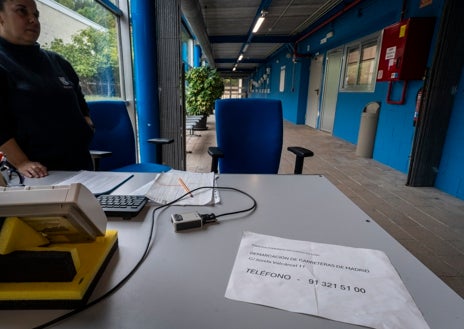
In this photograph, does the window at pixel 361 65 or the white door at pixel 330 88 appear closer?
the window at pixel 361 65

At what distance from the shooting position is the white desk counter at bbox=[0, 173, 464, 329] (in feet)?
1.55

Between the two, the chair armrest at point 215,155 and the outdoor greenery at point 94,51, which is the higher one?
the outdoor greenery at point 94,51

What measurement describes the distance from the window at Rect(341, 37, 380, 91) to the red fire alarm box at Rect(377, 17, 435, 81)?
1.12 m

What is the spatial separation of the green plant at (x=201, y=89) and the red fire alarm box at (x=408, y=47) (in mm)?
4061

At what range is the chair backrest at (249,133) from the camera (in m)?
1.92

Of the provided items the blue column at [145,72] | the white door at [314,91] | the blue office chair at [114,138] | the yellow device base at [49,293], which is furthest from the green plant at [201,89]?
the yellow device base at [49,293]

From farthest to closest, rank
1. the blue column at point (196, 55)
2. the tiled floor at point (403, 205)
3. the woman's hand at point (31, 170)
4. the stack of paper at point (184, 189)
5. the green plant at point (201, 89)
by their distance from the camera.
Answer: the blue column at point (196, 55)
the green plant at point (201, 89)
the tiled floor at point (403, 205)
the woman's hand at point (31, 170)
the stack of paper at point (184, 189)

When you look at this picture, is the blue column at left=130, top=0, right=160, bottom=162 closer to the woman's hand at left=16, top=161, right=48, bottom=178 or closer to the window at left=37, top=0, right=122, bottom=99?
the window at left=37, top=0, right=122, bottom=99

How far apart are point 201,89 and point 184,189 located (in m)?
6.15

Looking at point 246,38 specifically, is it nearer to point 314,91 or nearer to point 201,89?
point 314,91

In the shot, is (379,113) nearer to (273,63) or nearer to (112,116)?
(112,116)

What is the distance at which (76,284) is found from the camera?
19.7 inches

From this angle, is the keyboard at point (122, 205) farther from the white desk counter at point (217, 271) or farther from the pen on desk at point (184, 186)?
the pen on desk at point (184, 186)

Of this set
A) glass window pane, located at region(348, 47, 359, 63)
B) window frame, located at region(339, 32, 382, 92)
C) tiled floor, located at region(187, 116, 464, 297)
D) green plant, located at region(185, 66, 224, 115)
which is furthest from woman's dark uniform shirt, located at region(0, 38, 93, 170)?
glass window pane, located at region(348, 47, 359, 63)
